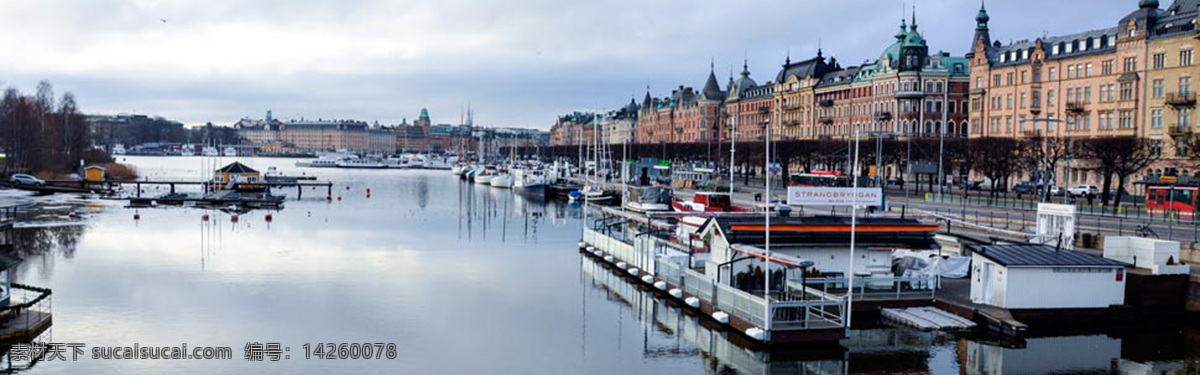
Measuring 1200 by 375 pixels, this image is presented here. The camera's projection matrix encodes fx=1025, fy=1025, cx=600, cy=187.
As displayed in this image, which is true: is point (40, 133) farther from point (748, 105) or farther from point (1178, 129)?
point (1178, 129)

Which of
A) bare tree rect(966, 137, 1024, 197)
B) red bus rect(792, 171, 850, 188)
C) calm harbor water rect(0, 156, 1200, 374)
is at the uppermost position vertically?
bare tree rect(966, 137, 1024, 197)

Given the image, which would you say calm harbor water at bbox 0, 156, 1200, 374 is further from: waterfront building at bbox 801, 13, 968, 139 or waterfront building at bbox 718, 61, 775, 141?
waterfront building at bbox 718, 61, 775, 141

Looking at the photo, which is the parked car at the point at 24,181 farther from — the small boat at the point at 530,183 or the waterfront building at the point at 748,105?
the waterfront building at the point at 748,105

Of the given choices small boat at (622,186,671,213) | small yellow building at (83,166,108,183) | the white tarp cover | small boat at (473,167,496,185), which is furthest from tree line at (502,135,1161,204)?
small yellow building at (83,166,108,183)

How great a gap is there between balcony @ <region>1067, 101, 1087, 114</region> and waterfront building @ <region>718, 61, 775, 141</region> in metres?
58.0

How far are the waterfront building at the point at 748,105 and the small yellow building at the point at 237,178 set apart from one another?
65848 mm

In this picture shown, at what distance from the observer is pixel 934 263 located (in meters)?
38.1

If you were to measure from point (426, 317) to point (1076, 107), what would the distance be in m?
67.8

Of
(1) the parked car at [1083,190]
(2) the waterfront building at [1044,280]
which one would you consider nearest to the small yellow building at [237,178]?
(1) the parked car at [1083,190]

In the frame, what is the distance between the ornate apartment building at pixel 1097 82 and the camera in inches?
2906

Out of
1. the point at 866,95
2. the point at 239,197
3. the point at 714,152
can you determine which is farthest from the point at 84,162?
the point at 866,95

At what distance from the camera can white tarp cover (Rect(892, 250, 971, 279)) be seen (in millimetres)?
38562

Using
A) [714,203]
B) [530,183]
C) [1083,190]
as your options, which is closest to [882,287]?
[714,203]

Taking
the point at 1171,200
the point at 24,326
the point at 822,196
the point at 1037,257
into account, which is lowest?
the point at 24,326
